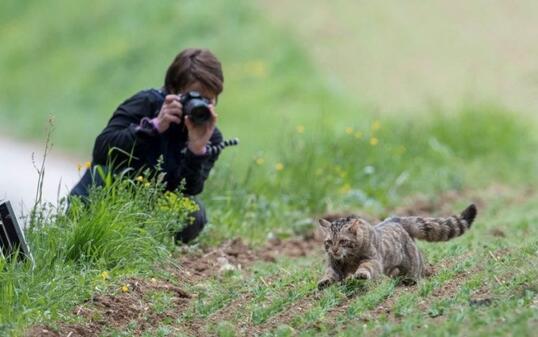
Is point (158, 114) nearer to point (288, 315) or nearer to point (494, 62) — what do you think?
point (288, 315)

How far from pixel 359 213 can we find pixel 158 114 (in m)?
3.27

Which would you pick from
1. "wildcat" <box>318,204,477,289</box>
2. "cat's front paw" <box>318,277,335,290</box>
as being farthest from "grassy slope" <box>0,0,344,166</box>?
"cat's front paw" <box>318,277,335,290</box>

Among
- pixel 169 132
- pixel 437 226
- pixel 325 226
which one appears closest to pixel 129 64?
pixel 169 132

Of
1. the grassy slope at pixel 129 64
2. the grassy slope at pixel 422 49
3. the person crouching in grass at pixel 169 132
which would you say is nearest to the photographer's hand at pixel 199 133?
the person crouching in grass at pixel 169 132

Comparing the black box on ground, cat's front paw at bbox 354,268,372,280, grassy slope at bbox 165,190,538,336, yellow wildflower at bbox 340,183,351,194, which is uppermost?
yellow wildflower at bbox 340,183,351,194

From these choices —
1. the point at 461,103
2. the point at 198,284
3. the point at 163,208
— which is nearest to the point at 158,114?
the point at 163,208

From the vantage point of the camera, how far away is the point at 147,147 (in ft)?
26.7

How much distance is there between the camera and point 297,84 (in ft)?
58.3

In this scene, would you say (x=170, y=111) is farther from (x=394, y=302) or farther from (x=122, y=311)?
(x=394, y=302)

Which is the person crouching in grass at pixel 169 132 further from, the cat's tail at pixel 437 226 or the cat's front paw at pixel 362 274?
the cat's front paw at pixel 362 274

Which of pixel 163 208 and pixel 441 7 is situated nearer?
pixel 163 208

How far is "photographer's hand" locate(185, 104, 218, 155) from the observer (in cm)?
782

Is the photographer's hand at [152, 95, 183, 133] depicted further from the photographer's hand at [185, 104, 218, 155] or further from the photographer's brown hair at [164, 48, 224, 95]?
the photographer's brown hair at [164, 48, 224, 95]

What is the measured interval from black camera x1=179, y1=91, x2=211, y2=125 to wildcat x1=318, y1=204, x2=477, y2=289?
127cm
